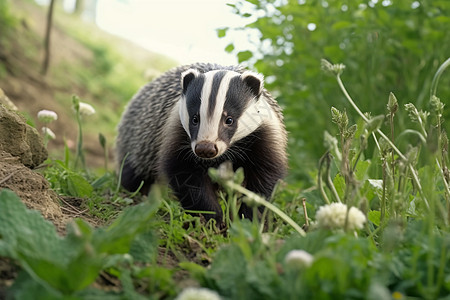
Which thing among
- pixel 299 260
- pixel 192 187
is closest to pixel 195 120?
pixel 192 187

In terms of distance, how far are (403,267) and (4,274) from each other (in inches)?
45.0

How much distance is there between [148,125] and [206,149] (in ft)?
4.14

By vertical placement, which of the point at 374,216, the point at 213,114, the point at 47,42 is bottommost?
the point at 47,42

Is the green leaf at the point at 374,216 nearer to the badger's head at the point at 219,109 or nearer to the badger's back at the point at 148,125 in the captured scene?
the badger's head at the point at 219,109

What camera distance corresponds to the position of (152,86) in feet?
13.0

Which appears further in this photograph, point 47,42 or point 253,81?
point 47,42

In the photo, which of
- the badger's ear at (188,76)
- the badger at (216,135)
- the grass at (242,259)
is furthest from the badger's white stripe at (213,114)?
the grass at (242,259)

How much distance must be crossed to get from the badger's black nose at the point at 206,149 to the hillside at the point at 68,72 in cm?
249

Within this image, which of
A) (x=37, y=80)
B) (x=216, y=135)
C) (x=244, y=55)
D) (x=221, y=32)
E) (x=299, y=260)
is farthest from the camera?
(x=37, y=80)

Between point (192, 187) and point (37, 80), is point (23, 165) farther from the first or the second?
point (37, 80)

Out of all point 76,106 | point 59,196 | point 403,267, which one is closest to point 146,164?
point 76,106

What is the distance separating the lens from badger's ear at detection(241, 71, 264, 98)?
2.81m

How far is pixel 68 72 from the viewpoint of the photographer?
8.77m

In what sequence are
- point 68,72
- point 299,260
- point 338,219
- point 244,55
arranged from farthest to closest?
point 68,72 → point 244,55 → point 338,219 → point 299,260
